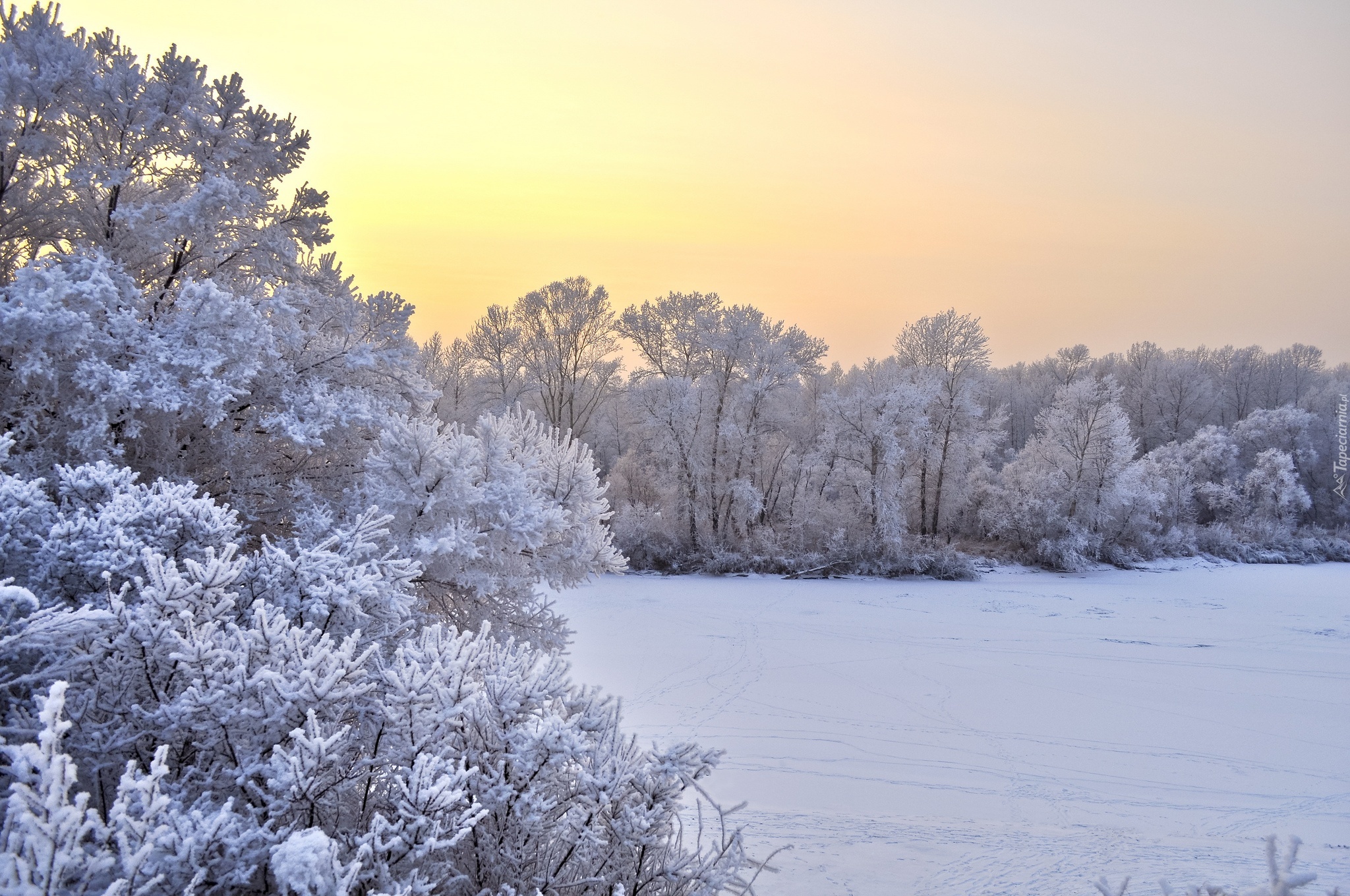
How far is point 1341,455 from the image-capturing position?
30.0 m

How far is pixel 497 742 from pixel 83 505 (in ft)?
9.63

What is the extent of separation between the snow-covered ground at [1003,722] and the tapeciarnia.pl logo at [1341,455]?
12819 mm

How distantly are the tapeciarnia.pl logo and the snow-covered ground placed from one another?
12819mm

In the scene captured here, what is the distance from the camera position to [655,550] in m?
24.9

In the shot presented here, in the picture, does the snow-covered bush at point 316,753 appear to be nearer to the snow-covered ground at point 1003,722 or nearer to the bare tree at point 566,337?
the snow-covered ground at point 1003,722

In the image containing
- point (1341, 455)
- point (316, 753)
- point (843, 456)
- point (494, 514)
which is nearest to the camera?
point (316, 753)

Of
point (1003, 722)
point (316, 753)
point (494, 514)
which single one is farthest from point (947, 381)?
point (316, 753)

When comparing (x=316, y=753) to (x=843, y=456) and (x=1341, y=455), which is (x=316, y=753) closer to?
(x=843, y=456)

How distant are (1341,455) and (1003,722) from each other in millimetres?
30084

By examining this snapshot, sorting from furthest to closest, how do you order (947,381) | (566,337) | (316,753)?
1. (566,337)
2. (947,381)
3. (316,753)

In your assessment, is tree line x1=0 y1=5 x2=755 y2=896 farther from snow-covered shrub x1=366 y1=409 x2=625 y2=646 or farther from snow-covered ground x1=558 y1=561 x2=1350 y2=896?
snow-covered ground x1=558 y1=561 x2=1350 y2=896

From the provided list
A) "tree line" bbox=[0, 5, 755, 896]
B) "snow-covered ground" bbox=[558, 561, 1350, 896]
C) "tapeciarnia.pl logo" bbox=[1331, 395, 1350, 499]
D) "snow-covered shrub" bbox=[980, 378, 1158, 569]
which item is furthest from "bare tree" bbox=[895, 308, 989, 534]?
"tree line" bbox=[0, 5, 755, 896]

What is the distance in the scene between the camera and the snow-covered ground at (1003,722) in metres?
6.96

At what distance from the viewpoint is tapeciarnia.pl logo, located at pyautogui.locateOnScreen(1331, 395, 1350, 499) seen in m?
29.8
